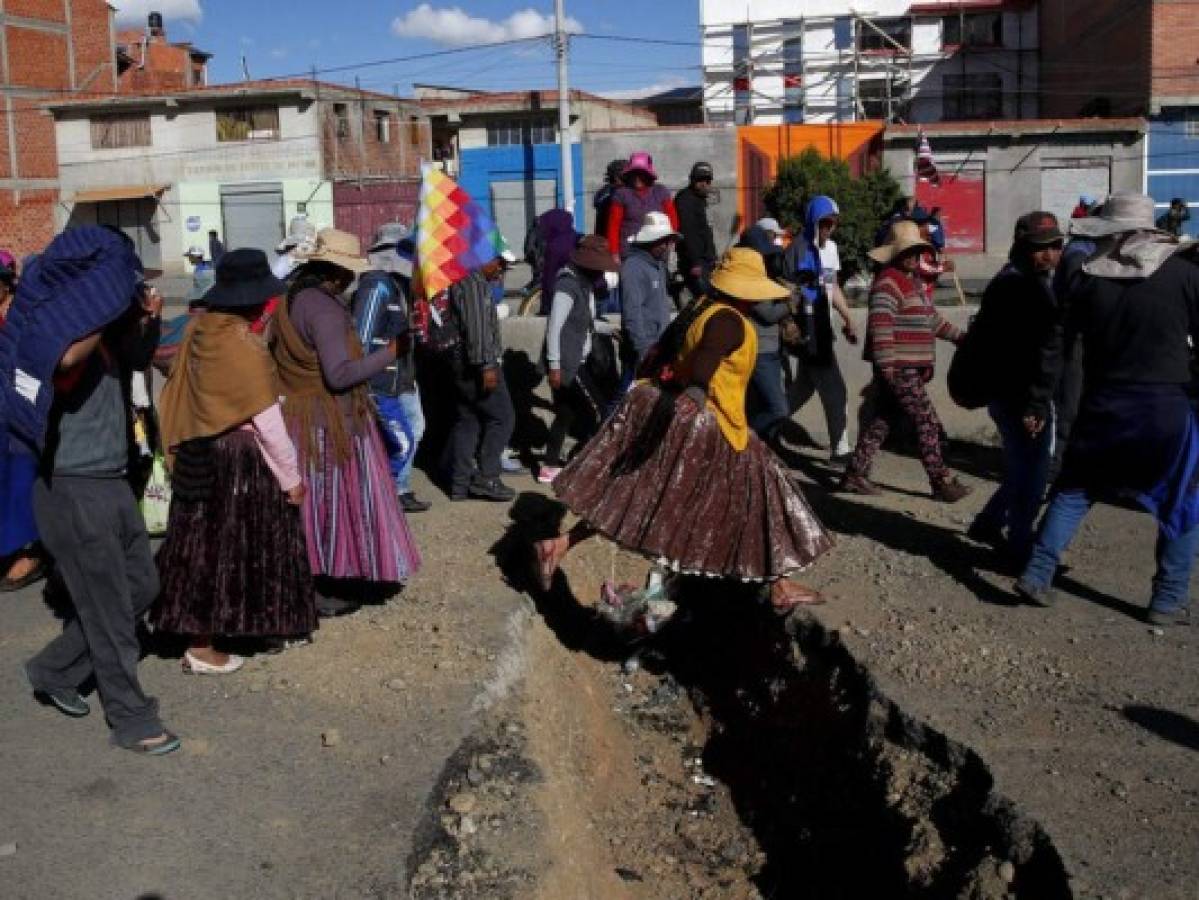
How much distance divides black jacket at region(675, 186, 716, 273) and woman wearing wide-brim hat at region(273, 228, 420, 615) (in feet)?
15.4

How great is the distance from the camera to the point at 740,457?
5.85 m

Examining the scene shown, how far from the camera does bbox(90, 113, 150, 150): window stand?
44.8 metres

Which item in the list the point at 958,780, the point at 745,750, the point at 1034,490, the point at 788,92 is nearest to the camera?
the point at 958,780

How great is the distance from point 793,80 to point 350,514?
54.0m

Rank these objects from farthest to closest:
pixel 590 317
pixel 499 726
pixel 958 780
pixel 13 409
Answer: pixel 590 317 < pixel 499 726 < pixel 958 780 < pixel 13 409

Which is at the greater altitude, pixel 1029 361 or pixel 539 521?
pixel 1029 361

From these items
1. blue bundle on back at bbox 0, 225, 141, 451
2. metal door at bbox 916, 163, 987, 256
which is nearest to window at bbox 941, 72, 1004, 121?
metal door at bbox 916, 163, 987, 256

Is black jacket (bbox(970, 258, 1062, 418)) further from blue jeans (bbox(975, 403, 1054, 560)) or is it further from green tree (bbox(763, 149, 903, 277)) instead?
green tree (bbox(763, 149, 903, 277))

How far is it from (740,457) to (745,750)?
1.53 meters

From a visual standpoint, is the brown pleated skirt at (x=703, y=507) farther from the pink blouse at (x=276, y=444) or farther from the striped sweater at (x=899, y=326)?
the striped sweater at (x=899, y=326)

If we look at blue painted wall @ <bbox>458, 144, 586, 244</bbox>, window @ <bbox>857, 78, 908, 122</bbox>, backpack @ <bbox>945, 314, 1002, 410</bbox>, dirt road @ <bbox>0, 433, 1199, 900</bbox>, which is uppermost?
window @ <bbox>857, 78, 908, 122</bbox>

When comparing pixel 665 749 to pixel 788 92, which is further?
pixel 788 92

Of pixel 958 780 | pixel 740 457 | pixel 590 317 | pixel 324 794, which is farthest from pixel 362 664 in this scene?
pixel 590 317

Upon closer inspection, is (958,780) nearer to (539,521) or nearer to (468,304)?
(539,521)
